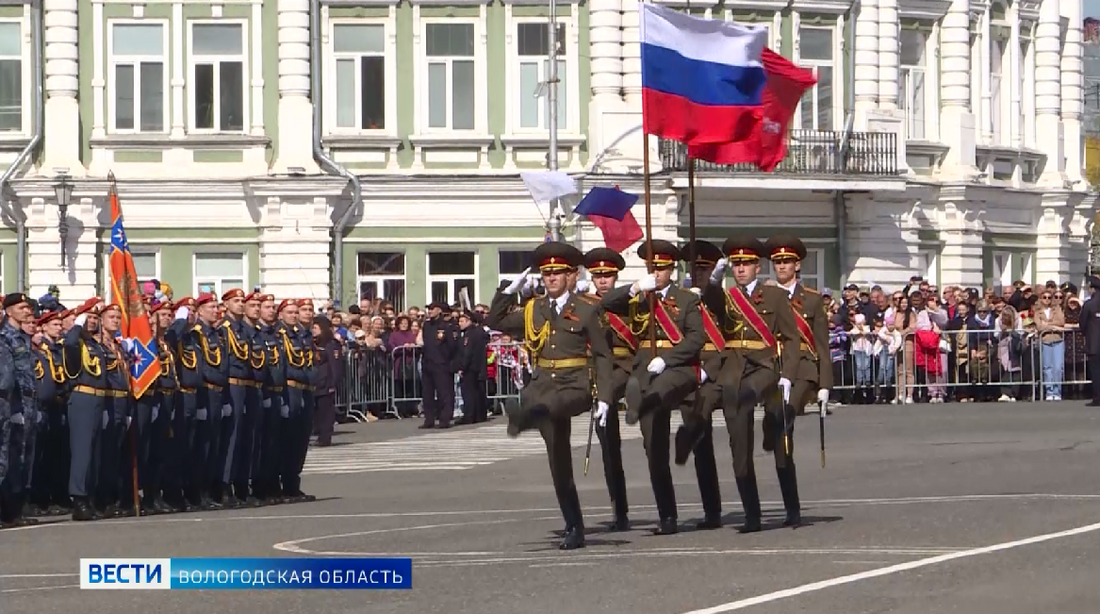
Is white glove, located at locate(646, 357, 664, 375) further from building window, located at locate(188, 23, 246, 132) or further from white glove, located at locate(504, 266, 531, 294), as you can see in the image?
building window, located at locate(188, 23, 246, 132)

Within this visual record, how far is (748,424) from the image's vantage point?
15.7 meters

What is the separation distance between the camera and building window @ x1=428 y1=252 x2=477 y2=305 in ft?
129

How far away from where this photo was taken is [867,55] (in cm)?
4162

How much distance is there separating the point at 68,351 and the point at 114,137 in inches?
775

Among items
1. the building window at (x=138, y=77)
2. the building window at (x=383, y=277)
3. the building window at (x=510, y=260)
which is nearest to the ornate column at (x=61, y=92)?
the building window at (x=138, y=77)

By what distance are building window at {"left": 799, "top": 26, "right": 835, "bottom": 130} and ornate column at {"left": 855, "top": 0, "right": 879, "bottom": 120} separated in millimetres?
487

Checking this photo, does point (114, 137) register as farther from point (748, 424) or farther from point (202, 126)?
point (748, 424)

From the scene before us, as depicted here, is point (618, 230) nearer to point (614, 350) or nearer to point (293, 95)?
point (293, 95)

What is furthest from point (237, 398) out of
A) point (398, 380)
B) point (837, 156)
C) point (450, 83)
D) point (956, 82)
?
point (956, 82)

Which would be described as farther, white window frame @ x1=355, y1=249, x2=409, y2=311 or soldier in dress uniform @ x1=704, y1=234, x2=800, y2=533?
white window frame @ x1=355, y1=249, x2=409, y2=311

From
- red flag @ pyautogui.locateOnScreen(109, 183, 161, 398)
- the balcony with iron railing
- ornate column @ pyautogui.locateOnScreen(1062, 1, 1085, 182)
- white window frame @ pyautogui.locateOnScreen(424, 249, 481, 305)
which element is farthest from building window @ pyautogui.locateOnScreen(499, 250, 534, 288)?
red flag @ pyautogui.locateOnScreen(109, 183, 161, 398)

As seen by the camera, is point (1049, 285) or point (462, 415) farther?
point (1049, 285)

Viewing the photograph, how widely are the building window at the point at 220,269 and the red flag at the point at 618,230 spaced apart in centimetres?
745

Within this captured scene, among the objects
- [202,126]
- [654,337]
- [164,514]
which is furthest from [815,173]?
[654,337]
